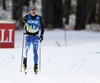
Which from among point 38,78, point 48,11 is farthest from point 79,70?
point 48,11

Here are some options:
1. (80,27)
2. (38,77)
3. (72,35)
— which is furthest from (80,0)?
(38,77)

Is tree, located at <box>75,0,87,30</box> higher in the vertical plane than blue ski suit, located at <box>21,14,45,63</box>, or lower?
lower

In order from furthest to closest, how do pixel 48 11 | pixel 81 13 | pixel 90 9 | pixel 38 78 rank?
pixel 90 9 → pixel 81 13 → pixel 48 11 → pixel 38 78

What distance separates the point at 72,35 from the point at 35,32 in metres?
15.9

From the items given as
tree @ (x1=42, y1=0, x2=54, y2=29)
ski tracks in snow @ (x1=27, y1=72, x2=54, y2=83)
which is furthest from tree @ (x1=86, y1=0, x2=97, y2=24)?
ski tracks in snow @ (x1=27, y1=72, x2=54, y2=83)

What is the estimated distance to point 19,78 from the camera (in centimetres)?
785

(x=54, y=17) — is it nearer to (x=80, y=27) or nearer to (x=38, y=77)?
(x=80, y=27)

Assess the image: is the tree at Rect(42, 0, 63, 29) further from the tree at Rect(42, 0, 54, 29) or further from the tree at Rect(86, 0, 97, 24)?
the tree at Rect(86, 0, 97, 24)

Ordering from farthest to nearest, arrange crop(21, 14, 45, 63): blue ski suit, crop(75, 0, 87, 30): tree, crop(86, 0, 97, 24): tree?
1. crop(86, 0, 97, 24): tree
2. crop(75, 0, 87, 30): tree
3. crop(21, 14, 45, 63): blue ski suit

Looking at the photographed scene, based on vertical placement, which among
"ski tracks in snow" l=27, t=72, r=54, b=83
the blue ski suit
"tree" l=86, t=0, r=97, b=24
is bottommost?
"tree" l=86, t=0, r=97, b=24

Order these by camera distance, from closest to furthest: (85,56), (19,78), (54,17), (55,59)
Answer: (19,78)
(55,59)
(85,56)
(54,17)

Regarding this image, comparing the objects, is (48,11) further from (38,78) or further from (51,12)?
(38,78)

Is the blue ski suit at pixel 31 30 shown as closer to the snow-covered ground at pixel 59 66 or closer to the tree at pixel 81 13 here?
Answer: the snow-covered ground at pixel 59 66

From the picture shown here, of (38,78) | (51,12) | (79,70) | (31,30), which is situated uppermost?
(31,30)
